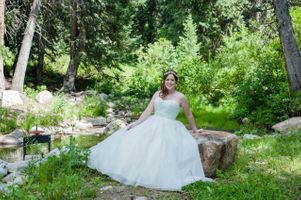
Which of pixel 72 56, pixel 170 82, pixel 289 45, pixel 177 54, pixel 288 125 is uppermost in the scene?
pixel 177 54

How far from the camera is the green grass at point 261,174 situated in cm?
493

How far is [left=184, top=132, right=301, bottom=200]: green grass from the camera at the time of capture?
493 cm

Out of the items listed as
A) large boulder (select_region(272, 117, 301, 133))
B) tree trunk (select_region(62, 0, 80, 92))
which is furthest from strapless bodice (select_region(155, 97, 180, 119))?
tree trunk (select_region(62, 0, 80, 92))

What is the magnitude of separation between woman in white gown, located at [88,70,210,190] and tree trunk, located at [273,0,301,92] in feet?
21.6

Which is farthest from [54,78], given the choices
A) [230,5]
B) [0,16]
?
[230,5]

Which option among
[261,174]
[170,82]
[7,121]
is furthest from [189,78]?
[261,174]

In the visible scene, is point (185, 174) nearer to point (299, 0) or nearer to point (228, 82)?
point (228, 82)

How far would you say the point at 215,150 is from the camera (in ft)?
19.9

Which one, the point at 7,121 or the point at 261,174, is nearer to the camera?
the point at 261,174

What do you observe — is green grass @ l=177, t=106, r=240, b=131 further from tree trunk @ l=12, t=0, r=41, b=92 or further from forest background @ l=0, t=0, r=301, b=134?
tree trunk @ l=12, t=0, r=41, b=92

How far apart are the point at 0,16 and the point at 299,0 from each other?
11.4 meters

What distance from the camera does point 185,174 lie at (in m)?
5.57

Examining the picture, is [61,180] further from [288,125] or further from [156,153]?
[288,125]

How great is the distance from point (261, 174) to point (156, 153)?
164 centimetres
